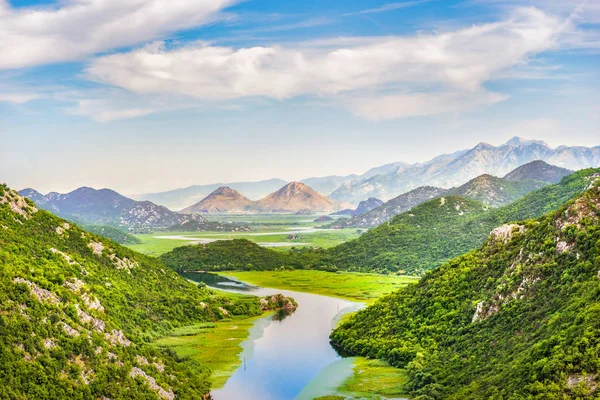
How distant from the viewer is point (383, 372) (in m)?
71.3

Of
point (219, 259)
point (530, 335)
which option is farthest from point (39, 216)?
point (219, 259)

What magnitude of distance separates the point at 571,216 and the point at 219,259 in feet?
491

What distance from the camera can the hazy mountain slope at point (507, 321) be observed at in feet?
154

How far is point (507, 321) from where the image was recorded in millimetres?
62969

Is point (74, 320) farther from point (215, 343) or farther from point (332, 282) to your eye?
point (332, 282)

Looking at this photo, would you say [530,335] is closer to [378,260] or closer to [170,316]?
[170,316]

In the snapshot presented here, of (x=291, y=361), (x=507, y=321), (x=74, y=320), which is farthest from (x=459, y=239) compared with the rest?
(x=74, y=320)

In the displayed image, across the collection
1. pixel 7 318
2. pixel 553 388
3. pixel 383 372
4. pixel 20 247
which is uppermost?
pixel 20 247

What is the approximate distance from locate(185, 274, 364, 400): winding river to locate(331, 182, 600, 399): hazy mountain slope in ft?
17.9

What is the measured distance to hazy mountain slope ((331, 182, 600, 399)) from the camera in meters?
46.8

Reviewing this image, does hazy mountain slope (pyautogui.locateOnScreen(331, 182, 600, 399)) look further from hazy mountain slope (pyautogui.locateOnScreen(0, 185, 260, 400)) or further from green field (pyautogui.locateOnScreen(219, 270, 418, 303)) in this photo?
green field (pyautogui.locateOnScreen(219, 270, 418, 303))

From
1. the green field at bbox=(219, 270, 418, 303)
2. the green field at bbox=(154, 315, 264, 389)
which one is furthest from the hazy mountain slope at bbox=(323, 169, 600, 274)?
the green field at bbox=(154, 315, 264, 389)

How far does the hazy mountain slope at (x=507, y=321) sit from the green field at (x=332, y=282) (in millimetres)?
43249

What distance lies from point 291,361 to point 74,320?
32463 millimetres
